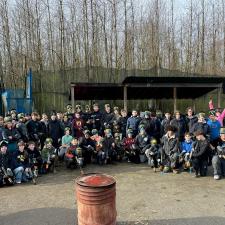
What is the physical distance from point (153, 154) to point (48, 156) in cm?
340

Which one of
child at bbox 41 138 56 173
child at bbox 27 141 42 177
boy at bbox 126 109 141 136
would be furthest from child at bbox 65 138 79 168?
boy at bbox 126 109 141 136

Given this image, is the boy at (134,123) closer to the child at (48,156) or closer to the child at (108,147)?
the child at (108,147)

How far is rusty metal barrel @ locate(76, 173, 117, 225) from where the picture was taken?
5.38 m

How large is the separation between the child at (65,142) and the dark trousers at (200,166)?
433 centimetres

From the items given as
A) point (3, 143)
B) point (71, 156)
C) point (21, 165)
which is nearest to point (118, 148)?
point (71, 156)

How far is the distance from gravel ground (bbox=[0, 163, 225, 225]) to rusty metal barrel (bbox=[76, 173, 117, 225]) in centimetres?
80

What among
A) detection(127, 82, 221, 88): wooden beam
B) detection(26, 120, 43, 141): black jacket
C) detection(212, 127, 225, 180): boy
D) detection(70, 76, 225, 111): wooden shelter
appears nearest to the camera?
detection(212, 127, 225, 180): boy

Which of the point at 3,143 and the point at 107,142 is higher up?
the point at 3,143

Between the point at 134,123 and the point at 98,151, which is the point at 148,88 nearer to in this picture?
the point at 134,123

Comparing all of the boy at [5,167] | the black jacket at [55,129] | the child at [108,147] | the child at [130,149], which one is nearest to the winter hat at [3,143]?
the boy at [5,167]

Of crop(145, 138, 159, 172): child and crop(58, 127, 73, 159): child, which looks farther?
crop(58, 127, 73, 159): child

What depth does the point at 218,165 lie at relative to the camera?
945 centimetres

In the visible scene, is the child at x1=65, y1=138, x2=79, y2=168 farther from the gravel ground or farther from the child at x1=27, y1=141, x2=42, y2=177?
the child at x1=27, y1=141, x2=42, y2=177

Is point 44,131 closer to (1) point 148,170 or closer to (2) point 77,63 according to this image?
(1) point 148,170
